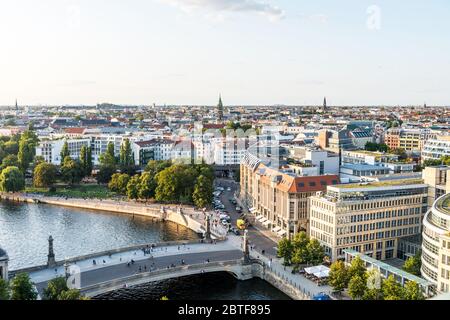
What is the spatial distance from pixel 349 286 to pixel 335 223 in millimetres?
4099

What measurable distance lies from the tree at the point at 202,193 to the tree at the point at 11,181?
13.6 meters

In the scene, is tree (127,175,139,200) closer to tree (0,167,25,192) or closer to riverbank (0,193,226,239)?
riverbank (0,193,226,239)

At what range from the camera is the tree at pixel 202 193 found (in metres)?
31.4

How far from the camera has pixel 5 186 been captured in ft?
122

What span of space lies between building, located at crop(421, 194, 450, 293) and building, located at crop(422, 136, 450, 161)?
2601 centimetres

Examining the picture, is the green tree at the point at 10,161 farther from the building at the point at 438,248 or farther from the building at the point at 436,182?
the building at the point at 438,248

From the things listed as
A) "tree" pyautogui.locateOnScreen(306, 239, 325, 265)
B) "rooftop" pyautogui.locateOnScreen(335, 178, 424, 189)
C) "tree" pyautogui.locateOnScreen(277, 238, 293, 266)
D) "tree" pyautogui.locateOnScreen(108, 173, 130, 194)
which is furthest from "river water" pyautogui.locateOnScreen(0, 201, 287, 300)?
"rooftop" pyautogui.locateOnScreen(335, 178, 424, 189)

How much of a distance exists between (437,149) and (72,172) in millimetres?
27352

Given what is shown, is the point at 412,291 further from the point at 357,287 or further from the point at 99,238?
the point at 99,238

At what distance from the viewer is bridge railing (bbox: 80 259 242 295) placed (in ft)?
54.7

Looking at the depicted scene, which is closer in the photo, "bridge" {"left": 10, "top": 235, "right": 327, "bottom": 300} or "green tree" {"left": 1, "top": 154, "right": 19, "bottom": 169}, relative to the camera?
"bridge" {"left": 10, "top": 235, "right": 327, "bottom": 300}

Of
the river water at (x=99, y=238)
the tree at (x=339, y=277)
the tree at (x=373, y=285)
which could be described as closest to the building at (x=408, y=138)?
the river water at (x=99, y=238)

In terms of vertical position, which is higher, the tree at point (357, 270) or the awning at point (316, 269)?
the tree at point (357, 270)
